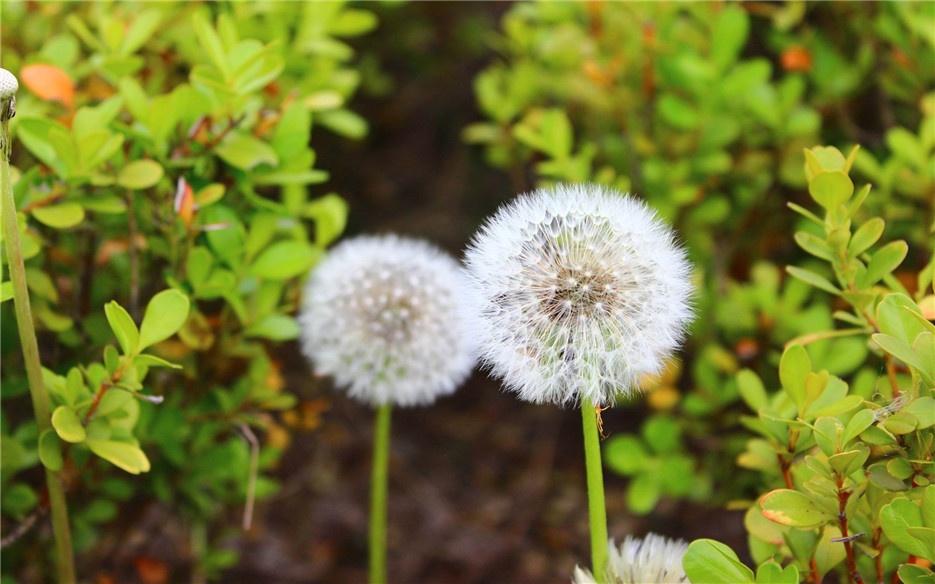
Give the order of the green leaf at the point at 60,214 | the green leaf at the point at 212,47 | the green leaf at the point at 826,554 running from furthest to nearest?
the green leaf at the point at 212,47
the green leaf at the point at 60,214
the green leaf at the point at 826,554

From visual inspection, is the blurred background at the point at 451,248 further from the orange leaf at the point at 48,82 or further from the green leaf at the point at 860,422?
the green leaf at the point at 860,422

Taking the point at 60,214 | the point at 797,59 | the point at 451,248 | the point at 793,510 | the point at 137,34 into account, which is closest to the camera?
the point at 793,510

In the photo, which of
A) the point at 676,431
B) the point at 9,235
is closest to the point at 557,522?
the point at 676,431

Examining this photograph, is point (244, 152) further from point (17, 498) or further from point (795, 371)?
point (795, 371)

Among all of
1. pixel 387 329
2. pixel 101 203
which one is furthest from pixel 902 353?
pixel 101 203

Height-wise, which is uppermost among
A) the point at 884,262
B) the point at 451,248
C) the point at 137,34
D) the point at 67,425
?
the point at 451,248

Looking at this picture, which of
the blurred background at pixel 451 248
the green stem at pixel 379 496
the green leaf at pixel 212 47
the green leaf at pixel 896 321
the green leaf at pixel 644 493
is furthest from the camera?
the green leaf at pixel 644 493

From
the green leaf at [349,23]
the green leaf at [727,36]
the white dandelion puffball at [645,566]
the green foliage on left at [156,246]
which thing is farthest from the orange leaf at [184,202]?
the green leaf at [727,36]
